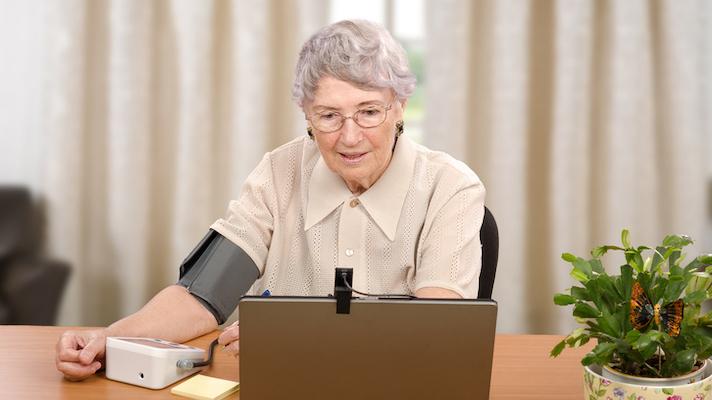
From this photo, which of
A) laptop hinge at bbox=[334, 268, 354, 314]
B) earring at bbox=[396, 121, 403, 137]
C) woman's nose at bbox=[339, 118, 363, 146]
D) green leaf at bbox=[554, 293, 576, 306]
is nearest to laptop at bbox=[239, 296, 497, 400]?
laptop hinge at bbox=[334, 268, 354, 314]

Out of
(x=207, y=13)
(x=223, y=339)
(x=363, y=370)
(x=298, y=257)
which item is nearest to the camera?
(x=363, y=370)

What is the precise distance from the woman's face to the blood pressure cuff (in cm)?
31

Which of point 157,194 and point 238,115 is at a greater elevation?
point 238,115

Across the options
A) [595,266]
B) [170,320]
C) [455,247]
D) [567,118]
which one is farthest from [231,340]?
[567,118]

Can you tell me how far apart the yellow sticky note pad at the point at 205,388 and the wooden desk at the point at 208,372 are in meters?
0.02

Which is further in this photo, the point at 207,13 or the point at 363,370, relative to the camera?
the point at 207,13

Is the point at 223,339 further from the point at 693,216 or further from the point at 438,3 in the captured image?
the point at 693,216

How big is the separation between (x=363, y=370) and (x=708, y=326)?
54 cm

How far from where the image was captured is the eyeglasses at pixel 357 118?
1.93 metres

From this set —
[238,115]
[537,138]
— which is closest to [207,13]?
[238,115]

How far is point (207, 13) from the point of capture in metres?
3.74

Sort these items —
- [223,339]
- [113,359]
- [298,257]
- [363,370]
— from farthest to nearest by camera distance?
[298,257] → [223,339] → [113,359] → [363,370]

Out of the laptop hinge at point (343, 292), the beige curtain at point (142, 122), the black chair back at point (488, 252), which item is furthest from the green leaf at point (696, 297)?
the beige curtain at point (142, 122)

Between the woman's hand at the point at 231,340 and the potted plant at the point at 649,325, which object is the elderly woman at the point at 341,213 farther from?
the potted plant at the point at 649,325
